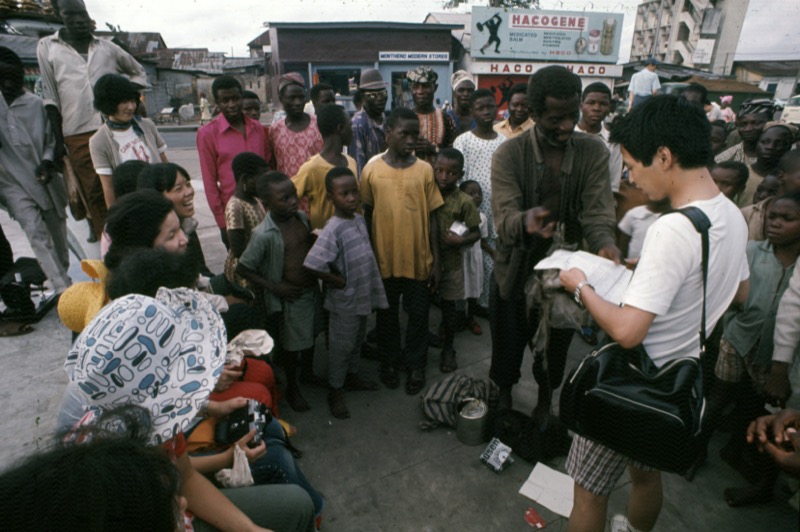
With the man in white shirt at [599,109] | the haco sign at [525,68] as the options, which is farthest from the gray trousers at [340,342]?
the haco sign at [525,68]

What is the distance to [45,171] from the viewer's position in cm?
379

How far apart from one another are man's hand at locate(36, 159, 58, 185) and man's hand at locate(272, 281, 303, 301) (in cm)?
272

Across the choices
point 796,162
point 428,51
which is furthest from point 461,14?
point 796,162

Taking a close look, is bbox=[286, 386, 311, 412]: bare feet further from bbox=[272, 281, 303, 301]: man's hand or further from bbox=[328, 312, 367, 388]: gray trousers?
bbox=[272, 281, 303, 301]: man's hand

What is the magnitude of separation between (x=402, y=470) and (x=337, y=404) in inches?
26.1

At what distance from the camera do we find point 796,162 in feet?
8.70

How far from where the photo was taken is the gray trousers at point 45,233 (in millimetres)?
3850

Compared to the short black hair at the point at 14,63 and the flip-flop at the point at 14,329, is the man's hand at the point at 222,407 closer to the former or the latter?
the flip-flop at the point at 14,329

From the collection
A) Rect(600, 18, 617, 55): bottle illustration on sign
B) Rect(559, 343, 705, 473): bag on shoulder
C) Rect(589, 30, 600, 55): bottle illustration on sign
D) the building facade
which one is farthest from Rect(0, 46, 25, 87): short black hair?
the building facade

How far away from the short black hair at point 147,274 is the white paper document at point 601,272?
136 centimetres

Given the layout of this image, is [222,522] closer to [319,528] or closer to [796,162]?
[319,528]

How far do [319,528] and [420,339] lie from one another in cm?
144

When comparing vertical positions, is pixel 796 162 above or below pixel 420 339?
above

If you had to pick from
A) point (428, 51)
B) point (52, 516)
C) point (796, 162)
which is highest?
point (428, 51)
